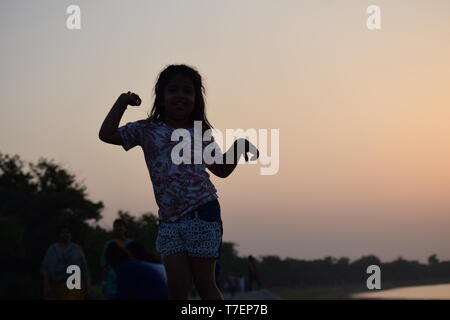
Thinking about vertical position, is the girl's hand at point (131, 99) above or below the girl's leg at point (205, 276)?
above

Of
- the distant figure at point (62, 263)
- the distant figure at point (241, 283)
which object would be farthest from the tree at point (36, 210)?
the distant figure at point (62, 263)

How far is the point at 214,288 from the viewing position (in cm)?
489

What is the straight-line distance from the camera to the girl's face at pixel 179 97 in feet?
16.8

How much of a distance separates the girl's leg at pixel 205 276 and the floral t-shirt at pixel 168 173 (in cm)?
31

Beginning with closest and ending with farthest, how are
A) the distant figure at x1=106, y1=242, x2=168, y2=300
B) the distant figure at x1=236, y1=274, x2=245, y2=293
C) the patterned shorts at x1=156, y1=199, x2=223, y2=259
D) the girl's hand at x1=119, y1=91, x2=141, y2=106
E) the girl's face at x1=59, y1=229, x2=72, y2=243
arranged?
1. the patterned shorts at x1=156, y1=199, x2=223, y2=259
2. the girl's hand at x1=119, y1=91, x2=141, y2=106
3. the distant figure at x1=106, y1=242, x2=168, y2=300
4. the girl's face at x1=59, y1=229, x2=72, y2=243
5. the distant figure at x1=236, y1=274, x2=245, y2=293

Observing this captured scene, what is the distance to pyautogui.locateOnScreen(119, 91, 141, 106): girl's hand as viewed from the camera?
5020 millimetres

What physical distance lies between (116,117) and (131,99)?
0.15 m

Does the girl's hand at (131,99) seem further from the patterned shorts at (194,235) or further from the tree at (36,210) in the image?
the tree at (36,210)

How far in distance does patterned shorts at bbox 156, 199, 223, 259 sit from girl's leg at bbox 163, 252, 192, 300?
0.04 meters

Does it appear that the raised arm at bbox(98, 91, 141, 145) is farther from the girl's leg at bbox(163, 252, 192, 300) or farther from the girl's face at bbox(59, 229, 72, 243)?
the girl's face at bbox(59, 229, 72, 243)

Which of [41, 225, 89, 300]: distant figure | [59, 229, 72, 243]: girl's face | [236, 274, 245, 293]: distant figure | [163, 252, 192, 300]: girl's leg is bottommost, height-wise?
[236, 274, 245, 293]: distant figure

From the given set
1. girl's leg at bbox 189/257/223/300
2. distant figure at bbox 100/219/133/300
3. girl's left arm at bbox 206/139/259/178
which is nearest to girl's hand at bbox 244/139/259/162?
girl's left arm at bbox 206/139/259/178

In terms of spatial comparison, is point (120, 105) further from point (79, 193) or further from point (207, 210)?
point (79, 193)
